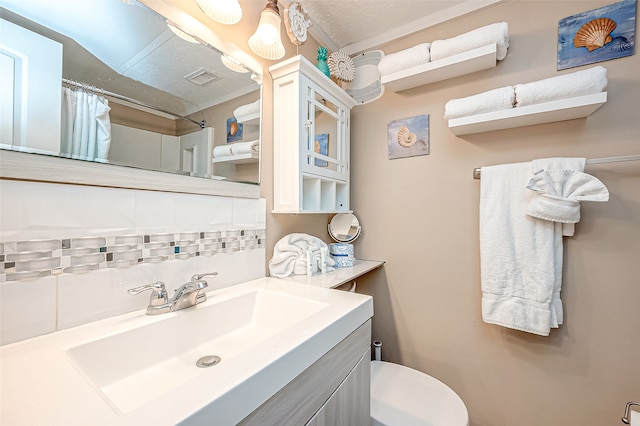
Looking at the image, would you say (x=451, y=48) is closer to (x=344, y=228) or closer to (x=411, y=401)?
(x=344, y=228)

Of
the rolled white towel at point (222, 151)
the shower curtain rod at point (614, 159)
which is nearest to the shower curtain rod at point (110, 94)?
the rolled white towel at point (222, 151)

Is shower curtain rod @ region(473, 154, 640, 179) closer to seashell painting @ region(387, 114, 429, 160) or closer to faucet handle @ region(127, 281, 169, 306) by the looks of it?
seashell painting @ region(387, 114, 429, 160)

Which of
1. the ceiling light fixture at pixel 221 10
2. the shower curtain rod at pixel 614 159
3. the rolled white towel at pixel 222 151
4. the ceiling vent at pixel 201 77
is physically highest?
the ceiling light fixture at pixel 221 10

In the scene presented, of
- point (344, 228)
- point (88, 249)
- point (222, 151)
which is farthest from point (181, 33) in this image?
point (344, 228)

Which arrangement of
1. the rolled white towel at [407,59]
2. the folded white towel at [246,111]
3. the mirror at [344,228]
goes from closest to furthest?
the folded white towel at [246,111], the rolled white towel at [407,59], the mirror at [344,228]

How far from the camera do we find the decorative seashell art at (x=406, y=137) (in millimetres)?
1424

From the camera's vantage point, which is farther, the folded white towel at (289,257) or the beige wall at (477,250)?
the folded white towel at (289,257)

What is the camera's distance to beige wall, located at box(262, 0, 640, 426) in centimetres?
101

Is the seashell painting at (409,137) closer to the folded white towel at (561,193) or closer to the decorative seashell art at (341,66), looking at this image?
the decorative seashell art at (341,66)

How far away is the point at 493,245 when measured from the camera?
1.14 metres

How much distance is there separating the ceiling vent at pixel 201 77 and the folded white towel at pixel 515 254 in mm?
1201

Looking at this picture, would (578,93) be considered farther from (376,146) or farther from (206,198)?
(206,198)

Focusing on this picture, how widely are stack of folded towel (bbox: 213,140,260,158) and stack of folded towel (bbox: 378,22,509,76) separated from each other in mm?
822

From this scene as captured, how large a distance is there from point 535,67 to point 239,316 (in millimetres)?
1609
